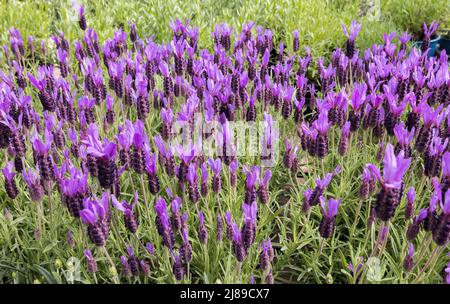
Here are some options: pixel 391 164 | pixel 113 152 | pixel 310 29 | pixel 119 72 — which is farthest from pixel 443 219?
pixel 310 29

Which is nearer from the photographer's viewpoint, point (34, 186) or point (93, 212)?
point (93, 212)

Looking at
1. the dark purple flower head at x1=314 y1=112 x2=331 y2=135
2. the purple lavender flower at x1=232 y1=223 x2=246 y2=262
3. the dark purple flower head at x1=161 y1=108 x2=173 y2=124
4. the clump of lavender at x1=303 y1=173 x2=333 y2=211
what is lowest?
the purple lavender flower at x1=232 y1=223 x2=246 y2=262

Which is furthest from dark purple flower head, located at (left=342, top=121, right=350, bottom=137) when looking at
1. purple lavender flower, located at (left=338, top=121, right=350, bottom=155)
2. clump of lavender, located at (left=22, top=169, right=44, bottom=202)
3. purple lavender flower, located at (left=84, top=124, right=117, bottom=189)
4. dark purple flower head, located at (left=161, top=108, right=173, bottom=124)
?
clump of lavender, located at (left=22, top=169, right=44, bottom=202)

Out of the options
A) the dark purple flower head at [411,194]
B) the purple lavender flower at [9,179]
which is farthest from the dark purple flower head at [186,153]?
the dark purple flower head at [411,194]

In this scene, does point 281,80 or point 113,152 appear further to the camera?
point 281,80

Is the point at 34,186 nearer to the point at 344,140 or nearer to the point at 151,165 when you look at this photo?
the point at 151,165

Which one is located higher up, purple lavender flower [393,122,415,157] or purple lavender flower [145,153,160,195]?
purple lavender flower [393,122,415,157]

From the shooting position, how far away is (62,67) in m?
3.17

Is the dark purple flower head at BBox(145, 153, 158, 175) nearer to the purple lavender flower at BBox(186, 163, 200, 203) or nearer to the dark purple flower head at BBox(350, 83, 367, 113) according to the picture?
the purple lavender flower at BBox(186, 163, 200, 203)

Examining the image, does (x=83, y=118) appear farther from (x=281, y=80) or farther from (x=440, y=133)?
(x=440, y=133)

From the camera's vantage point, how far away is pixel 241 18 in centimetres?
482

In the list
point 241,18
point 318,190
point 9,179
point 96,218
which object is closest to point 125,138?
point 96,218

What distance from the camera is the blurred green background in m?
4.56

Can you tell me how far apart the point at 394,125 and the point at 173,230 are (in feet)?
3.74
